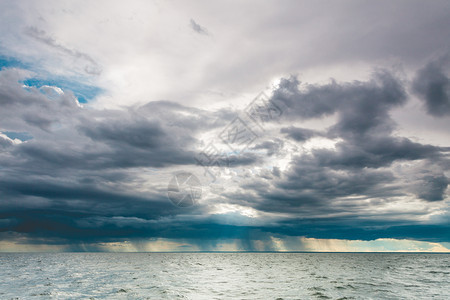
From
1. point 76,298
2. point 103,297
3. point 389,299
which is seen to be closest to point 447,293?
point 389,299

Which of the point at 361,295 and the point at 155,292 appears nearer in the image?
the point at 361,295

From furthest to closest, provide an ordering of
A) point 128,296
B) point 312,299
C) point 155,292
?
point 155,292, point 128,296, point 312,299

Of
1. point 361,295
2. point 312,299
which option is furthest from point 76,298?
point 361,295

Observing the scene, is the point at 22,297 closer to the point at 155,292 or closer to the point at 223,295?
the point at 155,292

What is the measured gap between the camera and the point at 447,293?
134 ft

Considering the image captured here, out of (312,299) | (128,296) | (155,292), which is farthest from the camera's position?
(155,292)

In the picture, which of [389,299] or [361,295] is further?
[361,295]

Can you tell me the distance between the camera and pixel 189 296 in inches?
1502

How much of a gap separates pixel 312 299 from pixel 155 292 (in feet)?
65.8

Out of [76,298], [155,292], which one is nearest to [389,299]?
[155,292]

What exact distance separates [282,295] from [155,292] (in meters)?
16.5

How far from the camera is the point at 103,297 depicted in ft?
124

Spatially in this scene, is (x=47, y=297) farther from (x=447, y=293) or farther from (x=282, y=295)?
(x=447, y=293)

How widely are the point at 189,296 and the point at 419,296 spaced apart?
2828 centimetres
